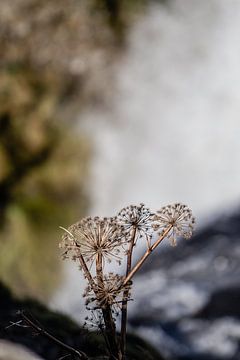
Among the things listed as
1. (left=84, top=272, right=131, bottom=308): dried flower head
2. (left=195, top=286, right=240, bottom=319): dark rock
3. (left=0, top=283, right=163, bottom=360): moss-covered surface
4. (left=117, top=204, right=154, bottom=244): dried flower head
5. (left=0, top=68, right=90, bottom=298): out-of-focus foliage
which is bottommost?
(left=84, top=272, right=131, bottom=308): dried flower head

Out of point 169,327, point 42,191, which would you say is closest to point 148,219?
point 169,327

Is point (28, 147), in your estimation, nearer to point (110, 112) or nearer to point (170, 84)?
point (110, 112)

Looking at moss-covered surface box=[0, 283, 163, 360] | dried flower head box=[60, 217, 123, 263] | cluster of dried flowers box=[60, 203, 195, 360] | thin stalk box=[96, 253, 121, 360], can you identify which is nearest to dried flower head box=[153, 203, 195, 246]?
cluster of dried flowers box=[60, 203, 195, 360]

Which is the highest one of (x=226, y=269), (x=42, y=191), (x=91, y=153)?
(x=91, y=153)

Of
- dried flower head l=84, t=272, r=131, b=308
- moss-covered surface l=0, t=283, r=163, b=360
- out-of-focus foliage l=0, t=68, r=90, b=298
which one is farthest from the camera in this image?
out-of-focus foliage l=0, t=68, r=90, b=298

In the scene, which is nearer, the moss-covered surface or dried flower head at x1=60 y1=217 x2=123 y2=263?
dried flower head at x1=60 y1=217 x2=123 y2=263

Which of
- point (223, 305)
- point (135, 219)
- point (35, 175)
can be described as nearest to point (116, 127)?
point (35, 175)

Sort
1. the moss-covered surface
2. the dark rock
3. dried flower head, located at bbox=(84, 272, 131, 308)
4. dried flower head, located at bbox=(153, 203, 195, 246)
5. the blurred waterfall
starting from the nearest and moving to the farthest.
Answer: dried flower head, located at bbox=(84, 272, 131, 308) < dried flower head, located at bbox=(153, 203, 195, 246) < the moss-covered surface < the dark rock < the blurred waterfall

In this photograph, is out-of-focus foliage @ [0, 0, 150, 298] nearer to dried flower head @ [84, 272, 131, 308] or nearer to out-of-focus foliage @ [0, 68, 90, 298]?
out-of-focus foliage @ [0, 68, 90, 298]
